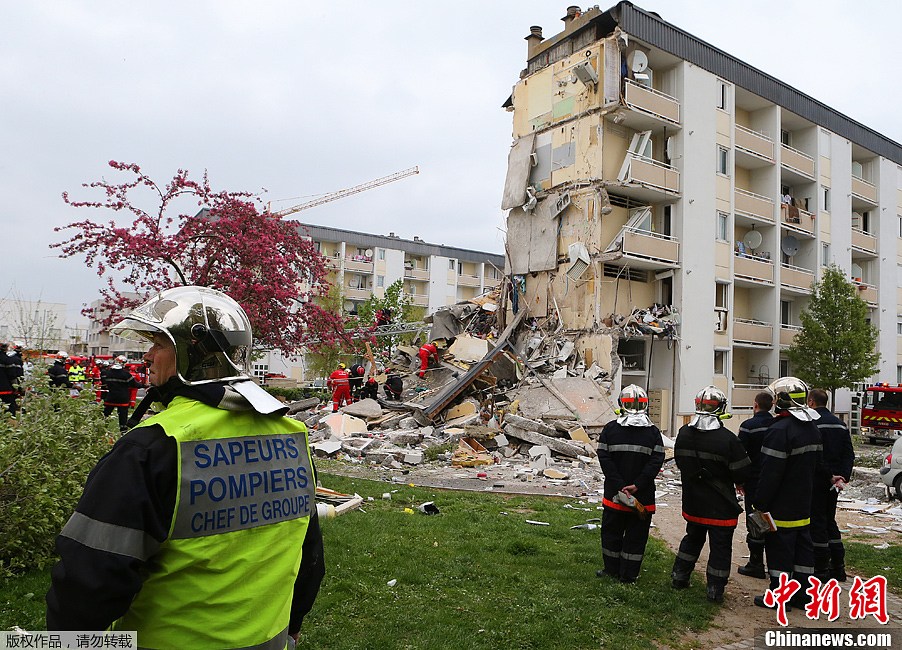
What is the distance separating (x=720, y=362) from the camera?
89.9ft

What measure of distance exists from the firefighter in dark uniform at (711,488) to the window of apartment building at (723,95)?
2453cm

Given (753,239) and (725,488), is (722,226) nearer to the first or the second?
(753,239)

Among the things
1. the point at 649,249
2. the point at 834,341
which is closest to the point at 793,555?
A: the point at 649,249

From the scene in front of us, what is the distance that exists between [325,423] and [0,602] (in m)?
14.1

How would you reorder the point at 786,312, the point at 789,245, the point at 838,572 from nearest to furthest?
the point at 838,572 < the point at 789,245 < the point at 786,312

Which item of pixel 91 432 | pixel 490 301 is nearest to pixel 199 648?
pixel 91 432

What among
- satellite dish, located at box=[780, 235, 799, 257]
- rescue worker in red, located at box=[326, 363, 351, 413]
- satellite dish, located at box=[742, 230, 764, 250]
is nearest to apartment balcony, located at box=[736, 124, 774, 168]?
satellite dish, located at box=[742, 230, 764, 250]

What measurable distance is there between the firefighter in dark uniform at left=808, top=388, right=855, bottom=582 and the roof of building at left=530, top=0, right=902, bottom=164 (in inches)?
818

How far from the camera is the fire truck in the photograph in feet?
83.3

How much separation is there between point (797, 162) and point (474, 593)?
104 feet

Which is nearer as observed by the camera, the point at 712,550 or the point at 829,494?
the point at 712,550

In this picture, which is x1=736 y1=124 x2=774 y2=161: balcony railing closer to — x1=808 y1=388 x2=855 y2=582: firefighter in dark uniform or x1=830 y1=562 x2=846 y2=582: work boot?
x1=808 y1=388 x2=855 y2=582: firefighter in dark uniform

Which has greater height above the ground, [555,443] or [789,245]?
[789,245]

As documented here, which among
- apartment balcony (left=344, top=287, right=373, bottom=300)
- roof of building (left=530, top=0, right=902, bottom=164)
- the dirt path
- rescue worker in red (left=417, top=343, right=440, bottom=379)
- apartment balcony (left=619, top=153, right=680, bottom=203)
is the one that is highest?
roof of building (left=530, top=0, right=902, bottom=164)
